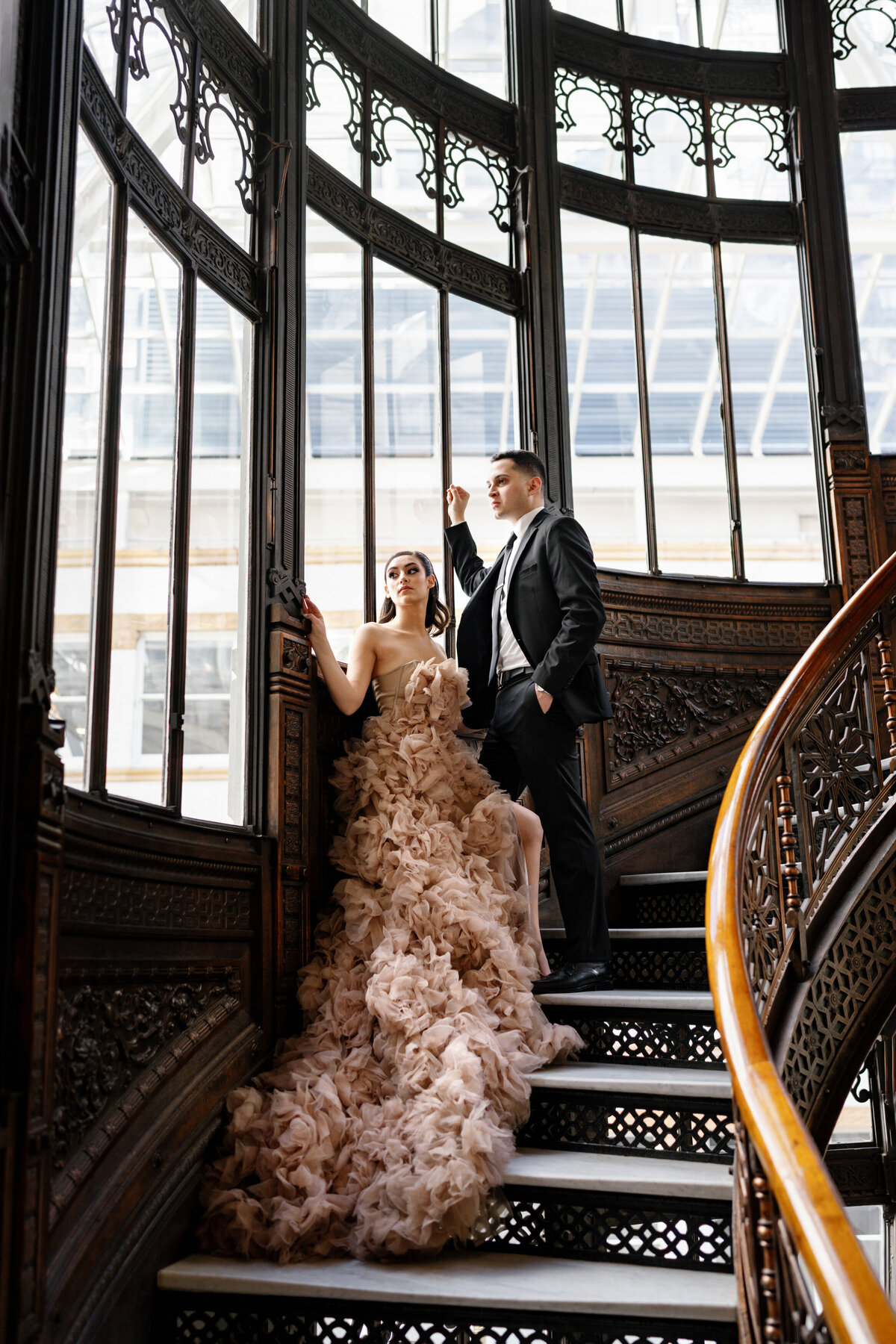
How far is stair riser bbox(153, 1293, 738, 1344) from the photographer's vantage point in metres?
2.54

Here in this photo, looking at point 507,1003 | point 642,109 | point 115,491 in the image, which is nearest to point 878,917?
point 507,1003

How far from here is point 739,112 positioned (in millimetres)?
6492

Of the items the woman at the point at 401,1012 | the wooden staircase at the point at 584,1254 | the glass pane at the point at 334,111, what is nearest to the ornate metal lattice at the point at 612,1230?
the wooden staircase at the point at 584,1254

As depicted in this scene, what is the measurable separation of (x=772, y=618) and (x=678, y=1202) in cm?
363

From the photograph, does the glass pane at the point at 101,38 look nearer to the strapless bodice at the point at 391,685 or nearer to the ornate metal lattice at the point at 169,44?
the ornate metal lattice at the point at 169,44

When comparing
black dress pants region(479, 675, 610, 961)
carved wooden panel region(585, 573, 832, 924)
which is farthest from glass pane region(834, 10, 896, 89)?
black dress pants region(479, 675, 610, 961)

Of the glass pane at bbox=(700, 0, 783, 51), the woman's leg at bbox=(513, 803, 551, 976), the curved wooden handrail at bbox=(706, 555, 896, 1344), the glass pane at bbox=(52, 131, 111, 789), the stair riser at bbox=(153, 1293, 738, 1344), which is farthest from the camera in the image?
the glass pane at bbox=(700, 0, 783, 51)

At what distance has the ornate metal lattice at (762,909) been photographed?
3.23 metres

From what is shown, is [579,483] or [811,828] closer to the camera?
[811,828]

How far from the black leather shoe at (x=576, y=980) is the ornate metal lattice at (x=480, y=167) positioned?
356 cm

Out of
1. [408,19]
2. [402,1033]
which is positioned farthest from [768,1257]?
[408,19]

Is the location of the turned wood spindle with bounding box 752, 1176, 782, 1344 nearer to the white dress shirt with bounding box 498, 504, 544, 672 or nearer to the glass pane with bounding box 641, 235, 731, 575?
the white dress shirt with bounding box 498, 504, 544, 672

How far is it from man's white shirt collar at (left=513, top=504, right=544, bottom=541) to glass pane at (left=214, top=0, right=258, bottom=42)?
2.03 metres

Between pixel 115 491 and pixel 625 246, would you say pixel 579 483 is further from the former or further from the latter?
pixel 115 491
